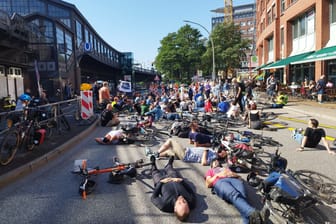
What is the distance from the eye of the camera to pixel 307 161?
6.38 meters

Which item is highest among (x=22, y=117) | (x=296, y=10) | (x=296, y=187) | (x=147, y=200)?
(x=296, y=10)

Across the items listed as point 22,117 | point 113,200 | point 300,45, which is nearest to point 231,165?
point 113,200

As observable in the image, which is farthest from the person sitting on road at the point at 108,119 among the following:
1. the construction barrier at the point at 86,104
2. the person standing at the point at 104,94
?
the person standing at the point at 104,94

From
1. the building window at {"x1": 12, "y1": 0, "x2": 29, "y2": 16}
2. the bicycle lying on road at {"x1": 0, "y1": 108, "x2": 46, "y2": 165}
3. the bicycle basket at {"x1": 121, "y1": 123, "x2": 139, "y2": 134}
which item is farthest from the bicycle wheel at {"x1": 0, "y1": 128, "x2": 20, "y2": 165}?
the building window at {"x1": 12, "y1": 0, "x2": 29, "y2": 16}

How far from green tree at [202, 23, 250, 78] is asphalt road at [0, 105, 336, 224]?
120ft

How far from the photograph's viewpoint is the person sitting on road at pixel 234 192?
3.50 metres

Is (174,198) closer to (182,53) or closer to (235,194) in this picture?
(235,194)

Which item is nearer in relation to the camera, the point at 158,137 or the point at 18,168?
the point at 18,168

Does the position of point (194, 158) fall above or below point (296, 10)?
below

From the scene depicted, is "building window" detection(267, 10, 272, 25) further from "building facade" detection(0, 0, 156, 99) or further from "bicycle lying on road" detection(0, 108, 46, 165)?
"bicycle lying on road" detection(0, 108, 46, 165)

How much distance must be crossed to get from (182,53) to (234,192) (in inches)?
2300

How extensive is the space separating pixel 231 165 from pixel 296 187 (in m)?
2.06

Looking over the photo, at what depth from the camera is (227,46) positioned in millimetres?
43625

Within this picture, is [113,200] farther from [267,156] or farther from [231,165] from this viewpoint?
[267,156]
